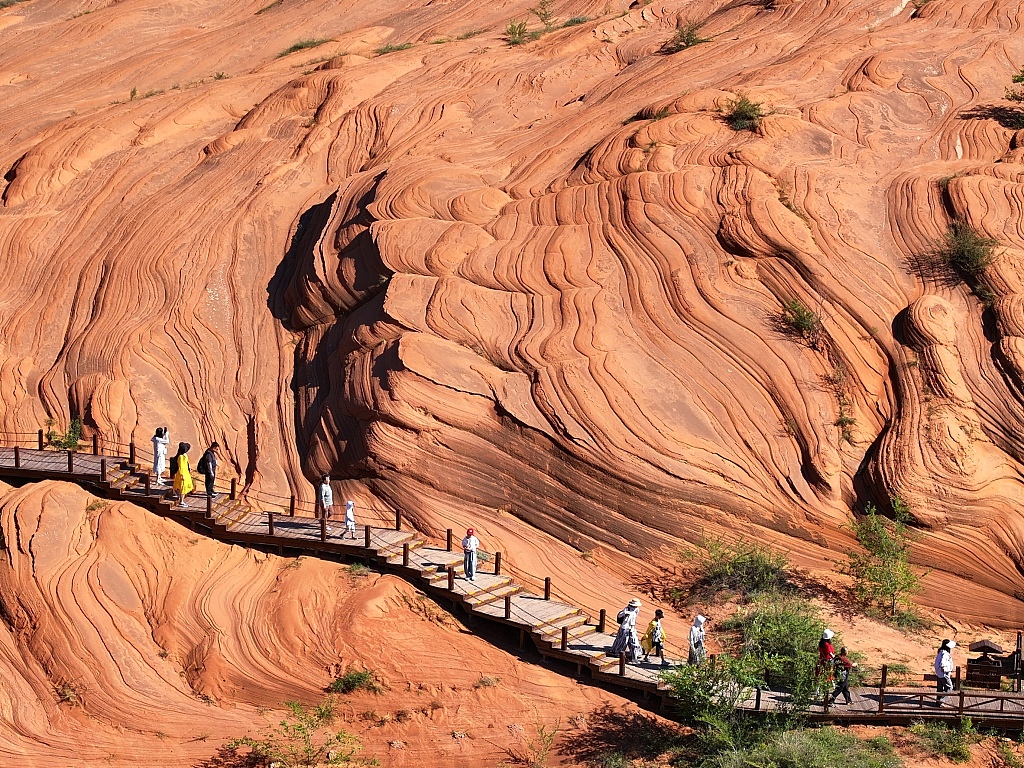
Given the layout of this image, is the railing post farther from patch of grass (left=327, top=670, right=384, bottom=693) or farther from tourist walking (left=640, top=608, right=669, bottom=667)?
patch of grass (left=327, top=670, right=384, bottom=693)

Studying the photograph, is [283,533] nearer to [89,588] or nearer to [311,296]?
[89,588]

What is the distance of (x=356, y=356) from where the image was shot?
28.1m

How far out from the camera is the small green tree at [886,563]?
23562 millimetres

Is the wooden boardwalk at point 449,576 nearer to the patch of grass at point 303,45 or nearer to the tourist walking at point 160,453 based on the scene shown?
the tourist walking at point 160,453

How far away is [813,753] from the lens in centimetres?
1936

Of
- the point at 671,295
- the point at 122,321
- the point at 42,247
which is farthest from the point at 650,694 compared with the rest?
A: the point at 42,247

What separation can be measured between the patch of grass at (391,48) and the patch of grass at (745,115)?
1491cm

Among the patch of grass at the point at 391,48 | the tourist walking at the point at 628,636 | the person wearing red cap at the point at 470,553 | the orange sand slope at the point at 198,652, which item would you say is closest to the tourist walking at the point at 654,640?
the tourist walking at the point at 628,636

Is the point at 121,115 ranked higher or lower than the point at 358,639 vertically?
higher

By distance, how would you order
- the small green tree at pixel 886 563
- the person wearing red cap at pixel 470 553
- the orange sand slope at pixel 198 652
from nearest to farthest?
the orange sand slope at pixel 198 652 < the person wearing red cap at pixel 470 553 < the small green tree at pixel 886 563

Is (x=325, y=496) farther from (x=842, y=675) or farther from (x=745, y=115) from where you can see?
(x=745, y=115)

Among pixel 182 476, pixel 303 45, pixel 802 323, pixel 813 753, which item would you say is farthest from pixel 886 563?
pixel 303 45

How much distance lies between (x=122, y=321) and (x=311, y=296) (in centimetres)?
455

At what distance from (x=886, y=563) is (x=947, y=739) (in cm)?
397
